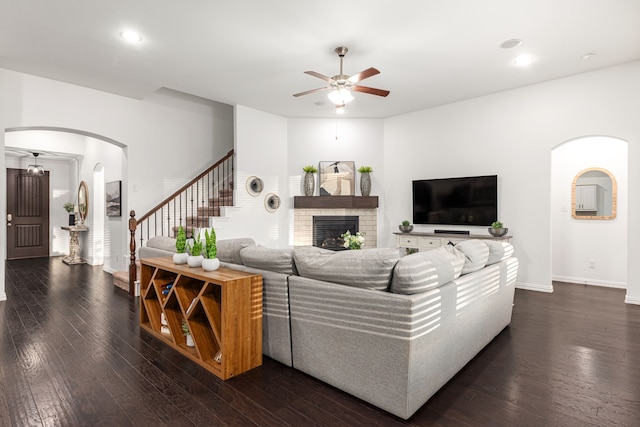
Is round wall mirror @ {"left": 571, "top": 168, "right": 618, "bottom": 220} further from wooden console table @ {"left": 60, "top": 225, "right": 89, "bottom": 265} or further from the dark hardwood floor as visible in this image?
wooden console table @ {"left": 60, "top": 225, "right": 89, "bottom": 265}

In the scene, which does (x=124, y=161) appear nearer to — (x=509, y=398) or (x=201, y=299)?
(x=201, y=299)

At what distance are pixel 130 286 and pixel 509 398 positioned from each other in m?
4.61

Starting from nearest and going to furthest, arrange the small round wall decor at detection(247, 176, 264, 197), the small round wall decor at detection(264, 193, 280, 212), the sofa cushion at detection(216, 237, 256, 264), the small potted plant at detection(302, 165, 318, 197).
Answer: the sofa cushion at detection(216, 237, 256, 264)
the small round wall decor at detection(247, 176, 264, 197)
the small round wall decor at detection(264, 193, 280, 212)
the small potted plant at detection(302, 165, 318, 197)

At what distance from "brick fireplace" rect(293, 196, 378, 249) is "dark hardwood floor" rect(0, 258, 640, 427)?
145 inches

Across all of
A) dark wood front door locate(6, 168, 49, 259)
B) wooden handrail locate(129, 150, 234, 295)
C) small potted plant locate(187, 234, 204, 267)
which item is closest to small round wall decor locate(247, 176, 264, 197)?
wooden handrail locate(129, 150, 234, 295)

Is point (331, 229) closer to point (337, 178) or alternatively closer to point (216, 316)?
point (337, 178)

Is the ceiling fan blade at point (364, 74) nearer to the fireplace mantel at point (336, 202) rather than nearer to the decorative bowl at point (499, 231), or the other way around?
the decorative bowl at point (499, 231)

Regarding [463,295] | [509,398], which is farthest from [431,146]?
[509,398]

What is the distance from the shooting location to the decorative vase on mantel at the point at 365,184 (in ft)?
22.4

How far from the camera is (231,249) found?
291cm

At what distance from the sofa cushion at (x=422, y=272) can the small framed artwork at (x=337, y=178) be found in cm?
468

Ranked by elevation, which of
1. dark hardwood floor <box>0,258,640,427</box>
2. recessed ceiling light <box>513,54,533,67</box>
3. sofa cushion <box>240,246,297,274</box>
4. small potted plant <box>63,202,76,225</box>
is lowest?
dark hardwood floor <box>0,258,640,427</box>

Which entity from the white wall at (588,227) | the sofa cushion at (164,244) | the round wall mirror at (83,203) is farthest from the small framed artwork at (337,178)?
the round wall mirror at (83,203)

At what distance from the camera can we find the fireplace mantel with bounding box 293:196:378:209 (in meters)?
6.76
